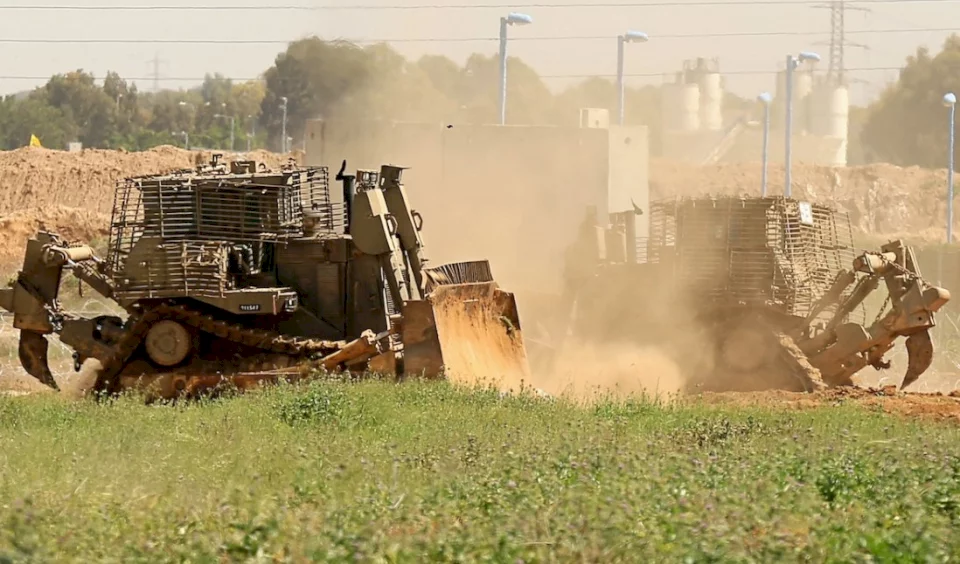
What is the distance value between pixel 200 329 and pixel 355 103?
103 feet

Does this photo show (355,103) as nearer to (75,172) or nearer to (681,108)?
(75,172)

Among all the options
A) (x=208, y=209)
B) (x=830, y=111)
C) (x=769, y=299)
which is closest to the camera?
(x=208, y=209)

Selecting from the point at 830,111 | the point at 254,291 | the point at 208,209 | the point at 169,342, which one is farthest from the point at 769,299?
the point at 830,111

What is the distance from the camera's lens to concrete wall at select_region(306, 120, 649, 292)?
40.2m

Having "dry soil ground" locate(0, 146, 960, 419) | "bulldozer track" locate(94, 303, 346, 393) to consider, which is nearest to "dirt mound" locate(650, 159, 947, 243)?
"dry soil ground" locate(0, 146, 960, 419)

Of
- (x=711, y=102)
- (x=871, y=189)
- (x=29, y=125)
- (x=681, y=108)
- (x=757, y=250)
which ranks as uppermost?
(x=711, y=102)

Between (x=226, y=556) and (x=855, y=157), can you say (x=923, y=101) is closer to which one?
(x=855, y=157)

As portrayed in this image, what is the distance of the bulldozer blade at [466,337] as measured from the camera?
64.8 feet

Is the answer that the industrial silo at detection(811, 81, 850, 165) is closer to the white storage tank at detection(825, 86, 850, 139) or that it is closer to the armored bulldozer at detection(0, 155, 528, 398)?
the white storage tank at detection(825, 86, 850, 139)

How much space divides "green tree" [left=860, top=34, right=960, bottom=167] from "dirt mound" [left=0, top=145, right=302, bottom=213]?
51708 mm

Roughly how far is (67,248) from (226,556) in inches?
554

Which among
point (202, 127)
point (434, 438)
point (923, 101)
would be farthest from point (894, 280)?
point (923, 101)

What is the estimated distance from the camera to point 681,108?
102 metres

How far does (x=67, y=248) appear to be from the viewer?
2167cm
